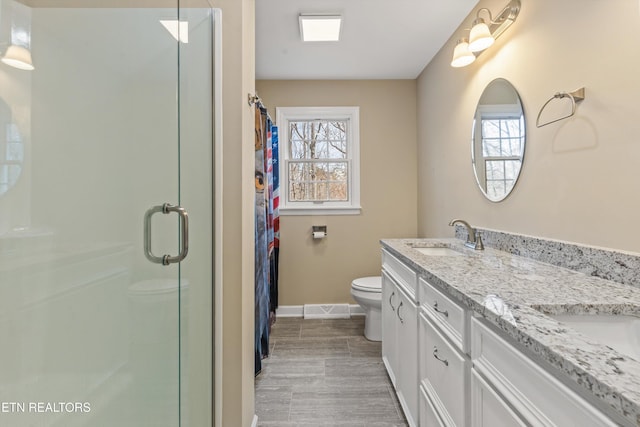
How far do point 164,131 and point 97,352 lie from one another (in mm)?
810

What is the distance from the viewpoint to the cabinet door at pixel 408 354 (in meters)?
1.33

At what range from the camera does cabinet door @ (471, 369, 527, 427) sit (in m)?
0.66

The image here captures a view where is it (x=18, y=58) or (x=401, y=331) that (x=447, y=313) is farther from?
(x=18, y=58)

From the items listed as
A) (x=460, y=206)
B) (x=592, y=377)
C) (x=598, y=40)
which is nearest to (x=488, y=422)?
(x=592, y=377)

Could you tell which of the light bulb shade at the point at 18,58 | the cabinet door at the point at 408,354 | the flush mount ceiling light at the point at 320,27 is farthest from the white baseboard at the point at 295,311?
the light bulb shade at the point at 18,58

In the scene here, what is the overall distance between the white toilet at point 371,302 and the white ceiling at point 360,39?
6.38 ft

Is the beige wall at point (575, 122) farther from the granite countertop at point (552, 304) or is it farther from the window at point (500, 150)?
the granite countertop at point (552, 304)

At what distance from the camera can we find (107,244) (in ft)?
3.18

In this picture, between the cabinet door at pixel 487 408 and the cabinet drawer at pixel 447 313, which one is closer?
the cabinet door at pixel 487 408

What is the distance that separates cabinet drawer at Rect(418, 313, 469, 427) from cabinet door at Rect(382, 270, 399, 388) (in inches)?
16.9

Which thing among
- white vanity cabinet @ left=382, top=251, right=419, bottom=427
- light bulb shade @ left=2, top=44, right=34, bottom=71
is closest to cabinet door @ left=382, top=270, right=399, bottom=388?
white vanity cabinet @ left=382, top=251, right=419, bottom=427

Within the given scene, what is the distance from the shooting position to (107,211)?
983 millimetres

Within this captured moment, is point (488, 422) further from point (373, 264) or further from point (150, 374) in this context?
point (373, 264)

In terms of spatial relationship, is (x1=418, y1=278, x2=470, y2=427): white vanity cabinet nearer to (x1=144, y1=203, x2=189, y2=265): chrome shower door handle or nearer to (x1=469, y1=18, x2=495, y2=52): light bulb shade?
(x1=144, y1=203, x2=189, y2=265): chrome shower door handle
